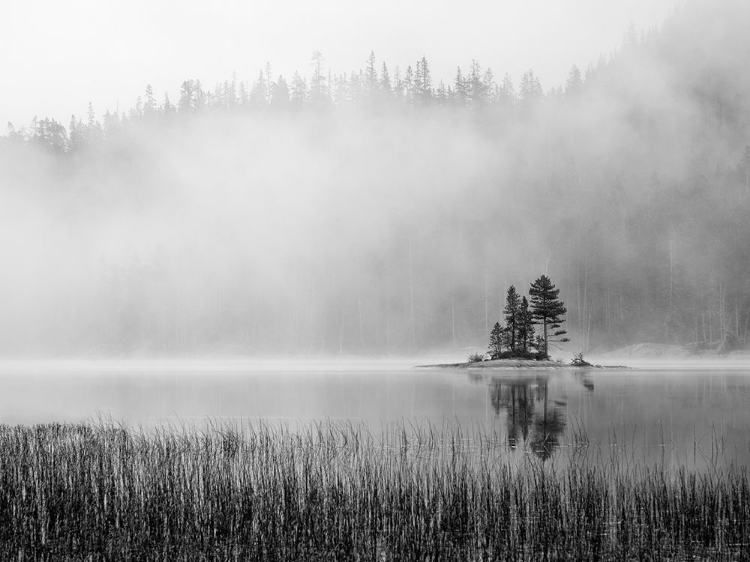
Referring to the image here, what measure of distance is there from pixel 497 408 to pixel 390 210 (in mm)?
119050

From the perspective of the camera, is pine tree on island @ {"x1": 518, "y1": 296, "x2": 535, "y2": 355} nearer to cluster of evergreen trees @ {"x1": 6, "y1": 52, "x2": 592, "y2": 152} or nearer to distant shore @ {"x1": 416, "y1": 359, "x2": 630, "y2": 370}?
distant shore @ {"x1": 416, "y1": 359, "x2": 630, "y2": 370}

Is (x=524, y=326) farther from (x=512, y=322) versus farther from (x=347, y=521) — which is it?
(x=347, y=521)

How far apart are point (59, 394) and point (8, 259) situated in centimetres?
11681

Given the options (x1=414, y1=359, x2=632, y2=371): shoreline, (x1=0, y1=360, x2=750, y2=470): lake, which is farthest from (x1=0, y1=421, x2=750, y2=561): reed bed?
(x1=414, y1=359, x2=632, y2=371): shoreline

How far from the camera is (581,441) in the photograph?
27656 mm

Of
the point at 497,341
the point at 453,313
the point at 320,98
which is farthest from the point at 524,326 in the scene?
the point at 320,98

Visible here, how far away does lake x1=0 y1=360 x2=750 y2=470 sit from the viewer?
89.4 feet

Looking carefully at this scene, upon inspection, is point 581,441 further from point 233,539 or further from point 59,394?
point 59,394

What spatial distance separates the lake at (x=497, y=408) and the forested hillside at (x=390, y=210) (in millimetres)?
66823

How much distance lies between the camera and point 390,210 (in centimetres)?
15862

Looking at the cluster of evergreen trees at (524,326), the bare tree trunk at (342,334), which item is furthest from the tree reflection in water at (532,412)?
the bare tree trunk at (342,334)

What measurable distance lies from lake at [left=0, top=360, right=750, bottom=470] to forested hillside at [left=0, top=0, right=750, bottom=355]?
219 feet

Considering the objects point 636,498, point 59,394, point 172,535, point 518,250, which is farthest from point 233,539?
point 518,250

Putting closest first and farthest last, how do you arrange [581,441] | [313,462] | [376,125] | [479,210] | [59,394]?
[313,462]
[581,441]
[59,394]
[479,210]
[376,125]
